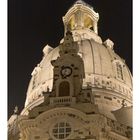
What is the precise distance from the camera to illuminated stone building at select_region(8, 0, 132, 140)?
18594 mm

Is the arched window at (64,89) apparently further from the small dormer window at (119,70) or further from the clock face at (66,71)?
the small dormer window at (119,70)

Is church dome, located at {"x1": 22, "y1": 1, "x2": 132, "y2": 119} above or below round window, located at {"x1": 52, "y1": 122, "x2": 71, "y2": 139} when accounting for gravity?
above

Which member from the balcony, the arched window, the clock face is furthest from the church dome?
the balcony

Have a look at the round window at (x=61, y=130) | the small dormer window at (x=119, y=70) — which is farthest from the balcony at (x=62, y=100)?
the small dormer window at (x=119, y=70)

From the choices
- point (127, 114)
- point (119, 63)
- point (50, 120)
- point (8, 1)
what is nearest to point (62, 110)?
point (50, 120)

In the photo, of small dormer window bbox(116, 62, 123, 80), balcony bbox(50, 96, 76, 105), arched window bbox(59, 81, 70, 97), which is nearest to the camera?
balcony bbox(50, 96, 76, 105)

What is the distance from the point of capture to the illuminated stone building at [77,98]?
732 inches

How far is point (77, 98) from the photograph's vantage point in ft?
64.4

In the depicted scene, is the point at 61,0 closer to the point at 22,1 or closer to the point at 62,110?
the point at 22,1

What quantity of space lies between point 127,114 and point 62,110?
4537 millimetres

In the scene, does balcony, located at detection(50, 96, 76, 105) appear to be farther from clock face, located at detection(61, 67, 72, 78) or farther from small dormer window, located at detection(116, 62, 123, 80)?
small dormer window, located at detection(116, 62, 123, 80)

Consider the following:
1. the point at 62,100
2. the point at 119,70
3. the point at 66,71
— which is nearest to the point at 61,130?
the point at 62,100

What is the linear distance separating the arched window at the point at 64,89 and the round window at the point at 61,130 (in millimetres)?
1392
